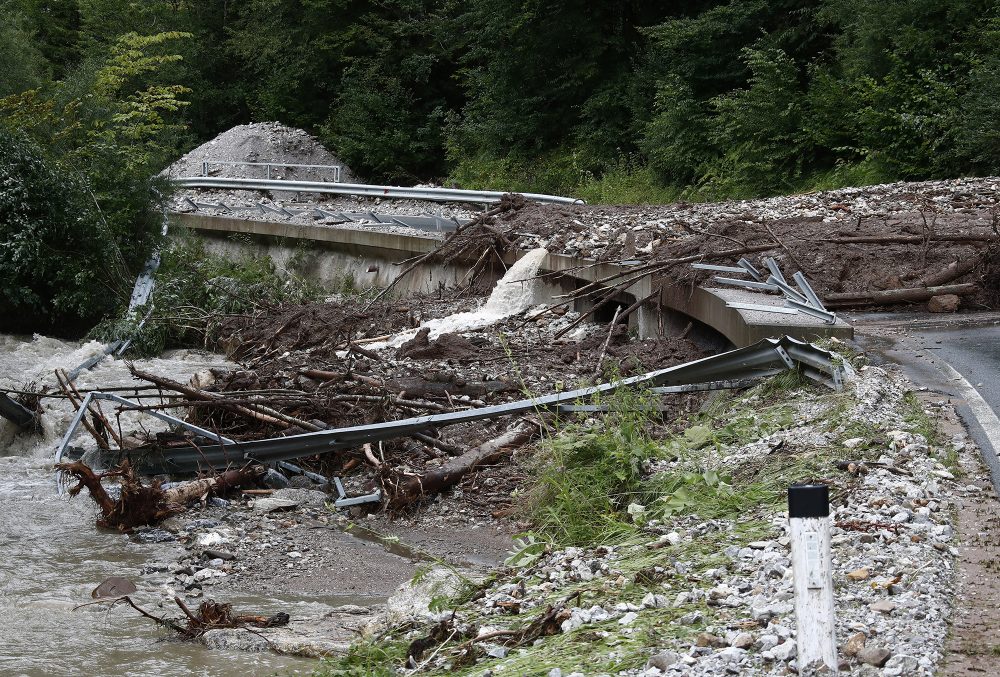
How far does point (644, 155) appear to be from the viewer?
26875mm

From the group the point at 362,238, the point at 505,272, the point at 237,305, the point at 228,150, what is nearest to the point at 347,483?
the point at 505,272

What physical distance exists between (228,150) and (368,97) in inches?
206

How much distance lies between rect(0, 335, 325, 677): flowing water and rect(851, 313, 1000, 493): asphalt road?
13.1 ft

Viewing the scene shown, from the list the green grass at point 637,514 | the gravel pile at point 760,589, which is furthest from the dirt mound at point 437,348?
the gravel pile at point 760,589

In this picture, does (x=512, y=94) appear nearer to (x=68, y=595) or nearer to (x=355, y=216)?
(x=355, y=216)

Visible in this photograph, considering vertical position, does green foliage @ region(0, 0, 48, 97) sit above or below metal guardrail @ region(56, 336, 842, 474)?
above

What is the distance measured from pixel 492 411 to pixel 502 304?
206 inches

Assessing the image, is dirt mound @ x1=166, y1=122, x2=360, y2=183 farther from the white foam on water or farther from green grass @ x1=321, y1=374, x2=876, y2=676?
green grass @ x1=321, y1=374, x2=876, y2=676

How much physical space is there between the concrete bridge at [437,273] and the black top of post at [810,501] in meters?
4.35

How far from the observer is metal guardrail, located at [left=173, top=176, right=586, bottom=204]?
1917 centimetres

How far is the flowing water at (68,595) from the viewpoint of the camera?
5.50 meters

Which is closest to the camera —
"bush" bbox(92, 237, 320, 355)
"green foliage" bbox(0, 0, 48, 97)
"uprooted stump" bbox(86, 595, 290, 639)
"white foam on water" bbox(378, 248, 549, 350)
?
"uprooted stump" bbox(86, 595, 290, 639)

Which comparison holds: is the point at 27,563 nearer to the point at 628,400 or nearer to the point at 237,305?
the point at 628,400

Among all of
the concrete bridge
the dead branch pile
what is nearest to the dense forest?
the concrete bridge
